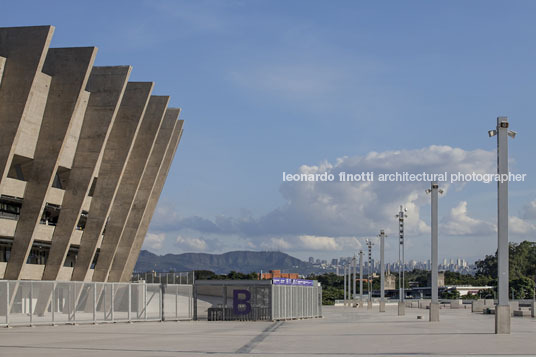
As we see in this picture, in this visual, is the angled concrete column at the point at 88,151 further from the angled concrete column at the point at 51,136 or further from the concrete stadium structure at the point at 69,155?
the angled concrete column at the point at 51,136

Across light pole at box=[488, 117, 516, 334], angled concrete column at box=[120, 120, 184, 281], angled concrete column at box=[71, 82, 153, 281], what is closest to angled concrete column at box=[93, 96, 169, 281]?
angled concrete column at box=[71, 82, 153, 281]

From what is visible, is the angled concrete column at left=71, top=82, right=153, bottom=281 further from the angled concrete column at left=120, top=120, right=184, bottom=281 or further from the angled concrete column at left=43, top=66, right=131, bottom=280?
the angled concrete column at left=120, top=120, right=184, bottom=281

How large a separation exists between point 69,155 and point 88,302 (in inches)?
622

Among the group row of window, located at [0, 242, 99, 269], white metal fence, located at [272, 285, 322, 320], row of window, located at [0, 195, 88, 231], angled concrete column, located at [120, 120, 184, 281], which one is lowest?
white metal fence, located at [272, 285, 322, 320]

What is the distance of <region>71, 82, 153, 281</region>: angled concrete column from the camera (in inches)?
2170

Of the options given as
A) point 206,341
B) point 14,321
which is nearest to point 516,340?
point 206,341

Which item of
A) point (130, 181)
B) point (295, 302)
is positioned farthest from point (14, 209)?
point (295, 302)

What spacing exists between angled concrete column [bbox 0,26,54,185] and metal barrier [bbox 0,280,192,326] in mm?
8338

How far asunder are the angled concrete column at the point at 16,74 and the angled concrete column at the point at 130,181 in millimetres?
16888

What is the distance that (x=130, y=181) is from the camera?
59.9 meters

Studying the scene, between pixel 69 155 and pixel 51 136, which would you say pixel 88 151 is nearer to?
pixel 69 155

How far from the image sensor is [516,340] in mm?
26297

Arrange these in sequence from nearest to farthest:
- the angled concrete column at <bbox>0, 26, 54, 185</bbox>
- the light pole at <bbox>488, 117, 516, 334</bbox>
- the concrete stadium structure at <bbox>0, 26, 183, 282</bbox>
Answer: the light pole at <bbox>488, 117, 516, 334</bbox>
the angled concrete column at <bbox>0, 26, 54, 185</bbox>
the concrete stadium structure at <bbox>0, 26, 183, 282</bbox>

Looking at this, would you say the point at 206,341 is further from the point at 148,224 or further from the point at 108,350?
the point at 148,224
